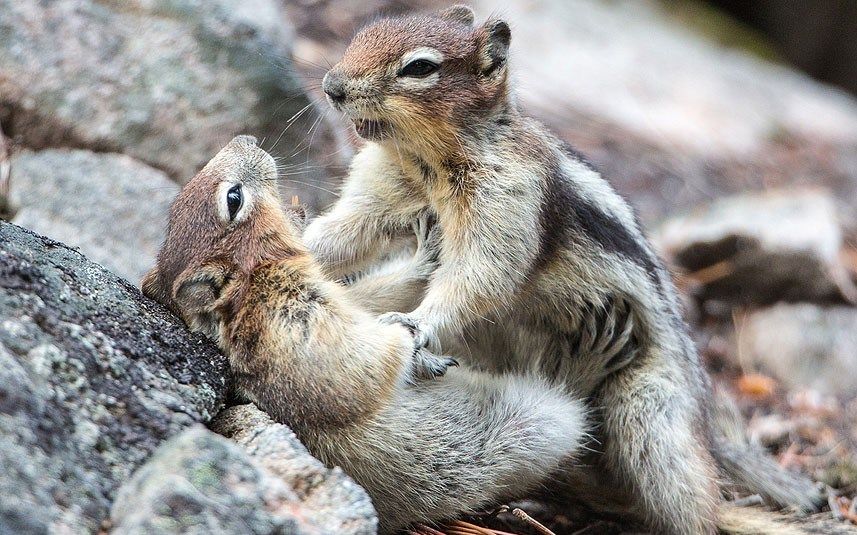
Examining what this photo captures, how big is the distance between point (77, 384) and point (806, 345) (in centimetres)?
620

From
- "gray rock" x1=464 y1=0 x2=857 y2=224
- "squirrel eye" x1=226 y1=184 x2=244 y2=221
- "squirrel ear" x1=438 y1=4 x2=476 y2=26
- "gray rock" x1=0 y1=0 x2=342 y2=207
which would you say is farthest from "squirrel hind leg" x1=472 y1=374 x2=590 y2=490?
"gray rock" x1=464 y1=0 x2=857 y2=224

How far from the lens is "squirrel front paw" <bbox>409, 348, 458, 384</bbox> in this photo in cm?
389

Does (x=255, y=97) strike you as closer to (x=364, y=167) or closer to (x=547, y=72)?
(x=364, y=167)

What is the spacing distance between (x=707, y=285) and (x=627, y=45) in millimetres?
4768

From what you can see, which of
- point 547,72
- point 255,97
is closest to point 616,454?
point 255,97

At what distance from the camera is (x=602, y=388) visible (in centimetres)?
477

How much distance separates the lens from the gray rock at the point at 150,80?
5.91 m

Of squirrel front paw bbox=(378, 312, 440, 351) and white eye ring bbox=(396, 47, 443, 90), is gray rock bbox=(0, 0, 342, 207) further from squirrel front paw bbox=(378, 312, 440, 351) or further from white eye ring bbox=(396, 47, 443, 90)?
squirrel front paw bbox=(378, 312, 440, 351)

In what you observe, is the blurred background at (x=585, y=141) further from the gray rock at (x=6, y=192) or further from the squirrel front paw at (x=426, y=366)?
the squirrel front paw at (x=426, y=366)

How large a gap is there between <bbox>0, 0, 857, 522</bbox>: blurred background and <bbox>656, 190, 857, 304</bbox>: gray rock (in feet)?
0.06

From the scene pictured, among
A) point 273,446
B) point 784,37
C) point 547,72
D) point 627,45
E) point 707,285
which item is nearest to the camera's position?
point 273,446

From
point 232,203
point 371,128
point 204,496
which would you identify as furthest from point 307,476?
point 371,128

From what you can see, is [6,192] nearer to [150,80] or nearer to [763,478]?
[150,80]

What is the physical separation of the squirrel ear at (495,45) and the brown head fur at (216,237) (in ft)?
4.03
